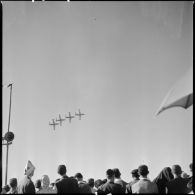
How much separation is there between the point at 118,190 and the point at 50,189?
3.68 ft

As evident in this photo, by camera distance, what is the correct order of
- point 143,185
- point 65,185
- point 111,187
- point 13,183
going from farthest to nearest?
point 13,183 < point 111,187 < point 65,185 < point 143,185

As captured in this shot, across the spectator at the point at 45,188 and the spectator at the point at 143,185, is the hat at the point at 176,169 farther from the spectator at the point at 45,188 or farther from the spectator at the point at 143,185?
the spectator at the point at 45,188

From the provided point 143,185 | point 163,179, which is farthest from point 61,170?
point 163,179

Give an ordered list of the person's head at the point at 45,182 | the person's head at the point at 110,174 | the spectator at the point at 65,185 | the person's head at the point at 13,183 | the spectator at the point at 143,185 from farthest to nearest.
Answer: the person's head at the point at 13,183, the person's head at the point at 45,182, the person's head at the point at 110,174, the spectator at the point at 65,185, the spectator at the point at 143,185

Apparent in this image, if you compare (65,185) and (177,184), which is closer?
(65,185)

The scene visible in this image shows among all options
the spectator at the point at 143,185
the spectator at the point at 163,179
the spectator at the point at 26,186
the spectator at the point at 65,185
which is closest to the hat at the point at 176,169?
the spectator at the point at 163,179

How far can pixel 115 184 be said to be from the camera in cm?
596

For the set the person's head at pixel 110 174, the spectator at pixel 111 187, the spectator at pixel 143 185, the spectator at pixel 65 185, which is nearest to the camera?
the spectator at pixel 143 185

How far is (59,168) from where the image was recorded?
5719 mm

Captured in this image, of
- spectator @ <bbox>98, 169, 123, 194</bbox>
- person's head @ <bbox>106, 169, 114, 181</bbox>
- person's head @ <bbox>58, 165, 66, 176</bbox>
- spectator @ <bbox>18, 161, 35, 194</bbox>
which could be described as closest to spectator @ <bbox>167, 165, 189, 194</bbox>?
spectator @ <bbox>98, 169, 123, 194</bbox>

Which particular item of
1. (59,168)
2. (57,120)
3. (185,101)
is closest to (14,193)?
(59,168)

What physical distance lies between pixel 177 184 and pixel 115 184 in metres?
0.99

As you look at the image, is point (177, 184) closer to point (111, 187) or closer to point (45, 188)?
point (111, 187)

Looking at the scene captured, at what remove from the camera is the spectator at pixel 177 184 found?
5.96 m
